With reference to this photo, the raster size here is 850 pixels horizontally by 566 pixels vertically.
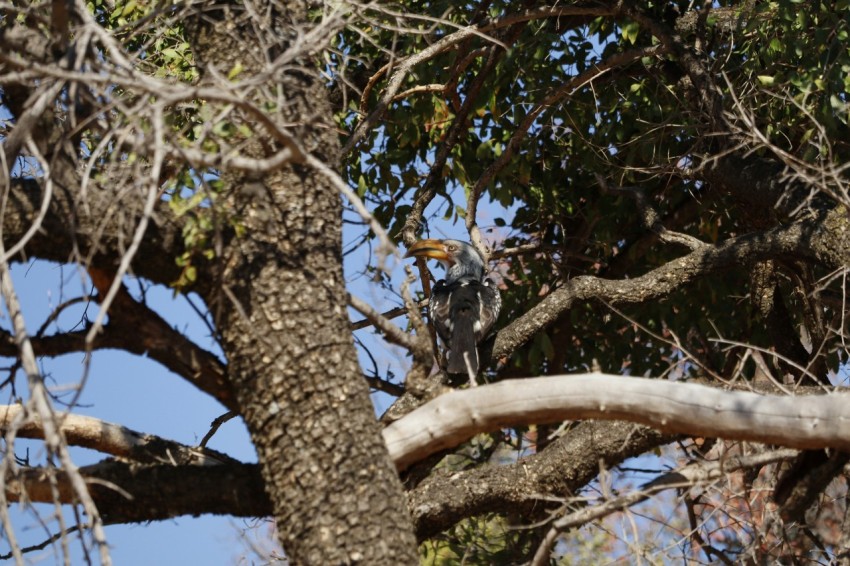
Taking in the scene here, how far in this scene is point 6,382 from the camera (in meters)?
3.11

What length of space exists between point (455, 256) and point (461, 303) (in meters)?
1.15

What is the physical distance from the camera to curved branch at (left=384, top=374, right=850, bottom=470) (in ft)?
10.1

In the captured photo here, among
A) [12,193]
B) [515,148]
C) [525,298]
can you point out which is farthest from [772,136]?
[12,193]

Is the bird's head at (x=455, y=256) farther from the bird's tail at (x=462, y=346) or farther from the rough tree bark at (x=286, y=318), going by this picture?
the rough tree bark at (x=286, y=318)

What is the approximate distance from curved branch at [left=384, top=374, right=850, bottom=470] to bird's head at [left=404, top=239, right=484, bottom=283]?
12.2ft

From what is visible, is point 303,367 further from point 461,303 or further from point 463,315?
point 461,303

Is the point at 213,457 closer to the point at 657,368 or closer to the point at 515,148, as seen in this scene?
the point at 515,148

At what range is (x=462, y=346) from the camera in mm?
5504

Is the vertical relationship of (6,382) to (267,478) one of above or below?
above

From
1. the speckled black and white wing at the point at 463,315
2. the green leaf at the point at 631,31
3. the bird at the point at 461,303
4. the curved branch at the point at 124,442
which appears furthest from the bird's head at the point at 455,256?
the curved branch at the point at 124,442

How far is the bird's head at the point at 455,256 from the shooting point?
22.9 ft

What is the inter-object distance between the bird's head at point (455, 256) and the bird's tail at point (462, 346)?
106cm

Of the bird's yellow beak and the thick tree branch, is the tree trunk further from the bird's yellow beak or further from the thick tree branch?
the bird's yellow beak

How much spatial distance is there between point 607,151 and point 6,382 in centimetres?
407
